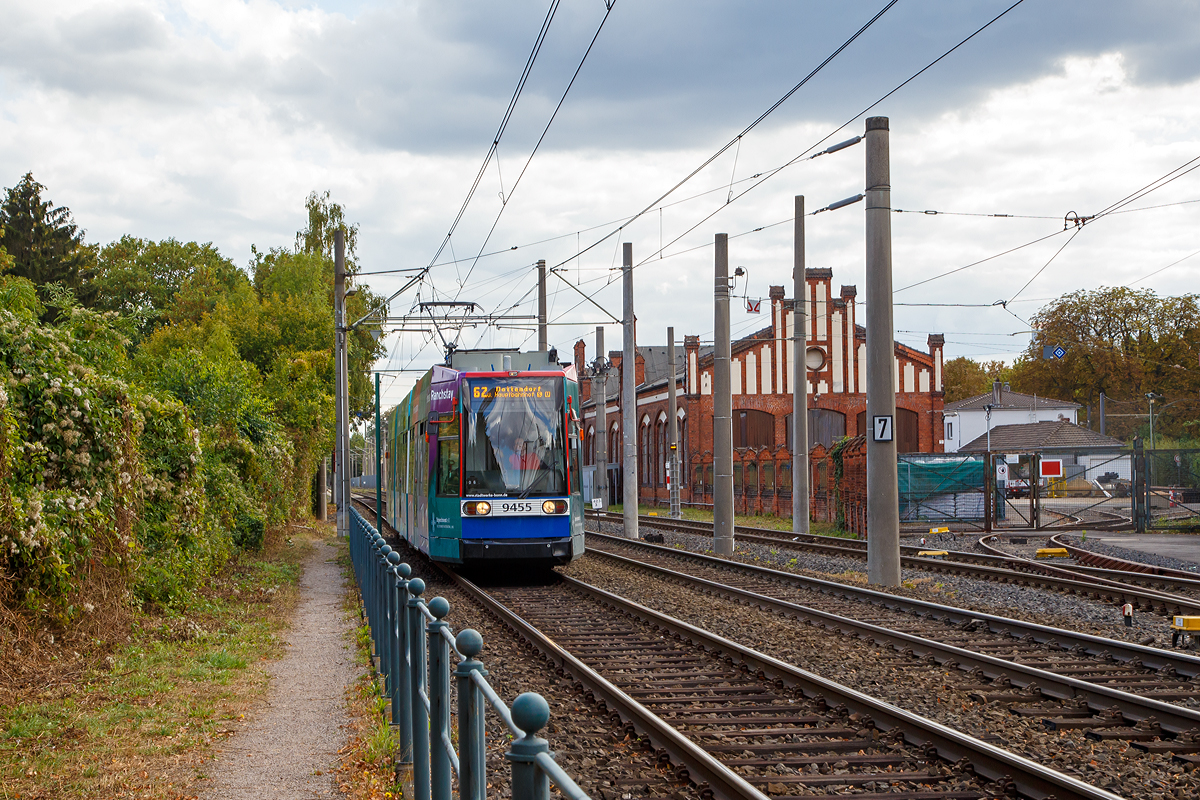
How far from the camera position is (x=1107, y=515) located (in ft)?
116

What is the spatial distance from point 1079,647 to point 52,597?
9.13 m

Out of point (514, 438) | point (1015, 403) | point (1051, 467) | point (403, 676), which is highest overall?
point (1015, 403)

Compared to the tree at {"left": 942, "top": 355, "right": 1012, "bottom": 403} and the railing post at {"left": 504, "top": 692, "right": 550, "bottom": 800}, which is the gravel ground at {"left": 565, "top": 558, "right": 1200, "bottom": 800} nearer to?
the railing post at {"left": 504, "top": 692, "right": 550, "bottom": 800}

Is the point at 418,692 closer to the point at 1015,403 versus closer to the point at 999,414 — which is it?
the point at 999,414

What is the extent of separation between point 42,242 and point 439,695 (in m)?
57.7

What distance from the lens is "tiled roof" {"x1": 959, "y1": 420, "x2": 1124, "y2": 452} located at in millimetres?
72250

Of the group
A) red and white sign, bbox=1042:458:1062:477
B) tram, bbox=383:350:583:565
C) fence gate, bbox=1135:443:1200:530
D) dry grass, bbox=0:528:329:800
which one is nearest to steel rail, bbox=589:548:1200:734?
tram, bbox=383:350:583:565

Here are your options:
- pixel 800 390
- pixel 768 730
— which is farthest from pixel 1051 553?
pixel 768 730

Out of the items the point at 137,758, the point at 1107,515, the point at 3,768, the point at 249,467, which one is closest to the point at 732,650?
the point at 137,758

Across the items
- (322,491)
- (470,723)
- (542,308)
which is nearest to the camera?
(470,723)

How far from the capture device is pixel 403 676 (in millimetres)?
6918

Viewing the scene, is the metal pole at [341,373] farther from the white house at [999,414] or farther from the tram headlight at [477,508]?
the white house at [999,414]

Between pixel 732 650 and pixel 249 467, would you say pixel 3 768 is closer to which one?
pixel 732 650

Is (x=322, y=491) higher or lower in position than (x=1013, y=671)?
higher
